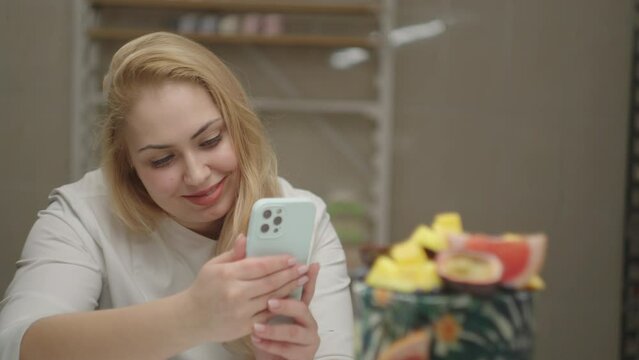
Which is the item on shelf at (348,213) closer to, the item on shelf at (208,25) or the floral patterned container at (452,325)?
the item on shelf at (208,25)

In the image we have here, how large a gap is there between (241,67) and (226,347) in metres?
0.76

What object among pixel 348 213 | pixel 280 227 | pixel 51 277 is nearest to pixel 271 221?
pixel 280 227

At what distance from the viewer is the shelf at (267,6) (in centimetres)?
114

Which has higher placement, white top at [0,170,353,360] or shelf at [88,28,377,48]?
shelf at [88,28,377,48]

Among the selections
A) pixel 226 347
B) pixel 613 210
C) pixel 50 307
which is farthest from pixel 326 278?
pixel 613 210

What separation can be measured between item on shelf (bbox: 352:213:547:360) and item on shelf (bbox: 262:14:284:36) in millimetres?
970

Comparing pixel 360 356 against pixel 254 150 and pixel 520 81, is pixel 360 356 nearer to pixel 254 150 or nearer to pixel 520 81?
pixel 254 150

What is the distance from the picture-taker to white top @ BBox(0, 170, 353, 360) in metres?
0.50

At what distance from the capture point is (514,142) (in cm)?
81

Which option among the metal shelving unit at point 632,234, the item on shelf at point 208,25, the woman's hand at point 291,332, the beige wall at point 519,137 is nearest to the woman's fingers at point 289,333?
the woman's hand at point 291,332

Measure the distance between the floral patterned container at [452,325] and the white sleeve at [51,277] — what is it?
11.6 inches

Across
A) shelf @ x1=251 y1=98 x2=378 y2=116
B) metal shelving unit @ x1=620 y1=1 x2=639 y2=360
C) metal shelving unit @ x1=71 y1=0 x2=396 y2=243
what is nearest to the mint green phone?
metal shelving unit @ x1=620 y1=1 x2=639 y2=360

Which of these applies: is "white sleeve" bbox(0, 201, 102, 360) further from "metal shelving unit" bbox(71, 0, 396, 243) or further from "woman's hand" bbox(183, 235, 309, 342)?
"metal shelving unit" bbox(71, 0, 396, 243)

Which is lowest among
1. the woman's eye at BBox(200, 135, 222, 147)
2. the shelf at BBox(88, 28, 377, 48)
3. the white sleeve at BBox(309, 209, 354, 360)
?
the white sleeve at BBox(309, 209, 354, 360)
